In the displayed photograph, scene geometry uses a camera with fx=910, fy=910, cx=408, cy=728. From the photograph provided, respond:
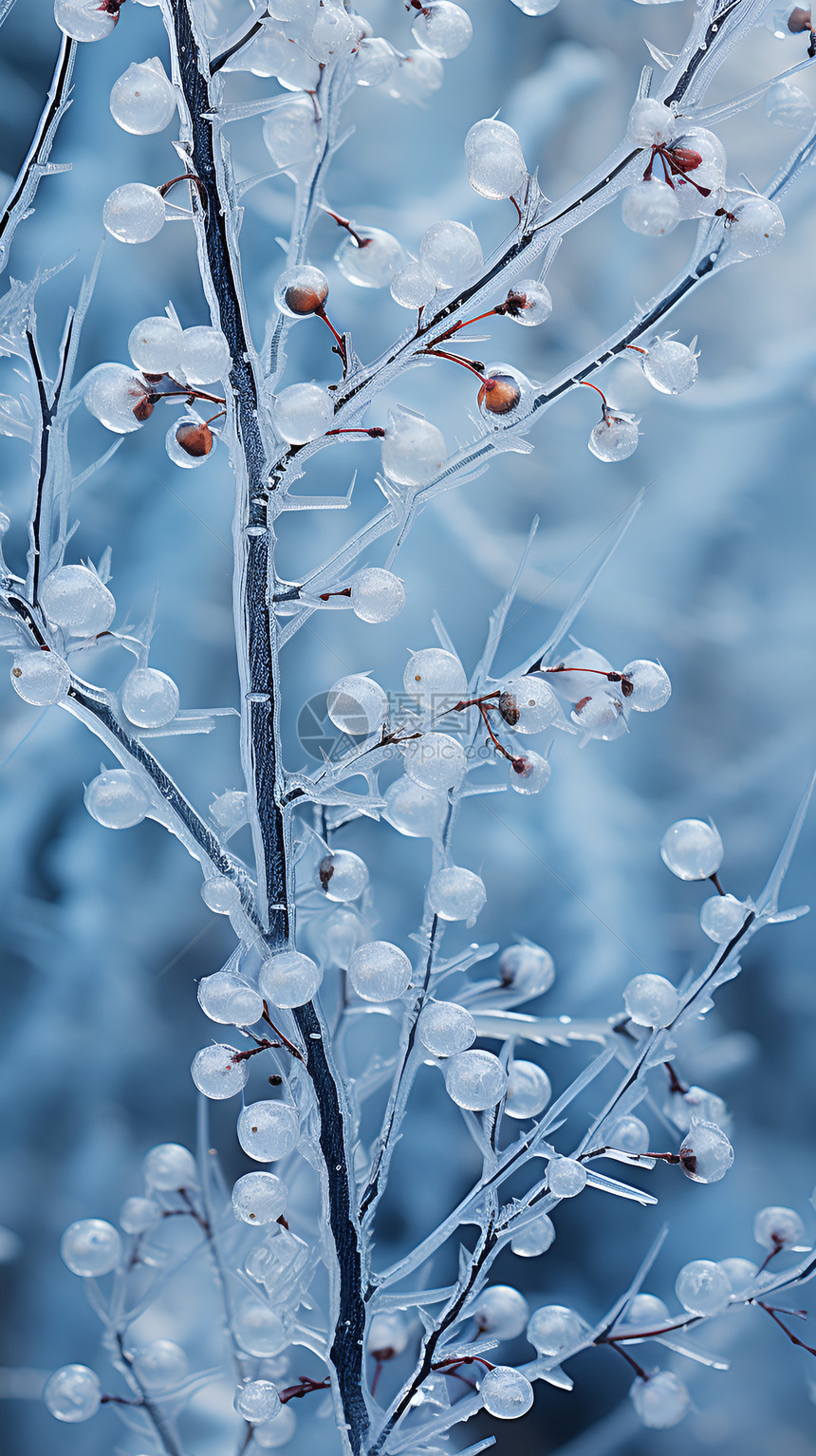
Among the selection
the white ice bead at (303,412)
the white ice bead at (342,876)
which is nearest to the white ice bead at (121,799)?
the white ice bead at (342,876)

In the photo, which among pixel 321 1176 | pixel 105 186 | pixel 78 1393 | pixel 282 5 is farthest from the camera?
pixel 105 186

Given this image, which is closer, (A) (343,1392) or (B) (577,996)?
(A) (343,1392)

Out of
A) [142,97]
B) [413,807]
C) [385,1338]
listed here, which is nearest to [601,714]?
[413,807]

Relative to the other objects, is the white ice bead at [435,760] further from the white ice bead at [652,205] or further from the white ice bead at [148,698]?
the white ice bead at [652,205]

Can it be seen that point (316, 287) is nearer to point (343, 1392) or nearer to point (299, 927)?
point (299, 927)

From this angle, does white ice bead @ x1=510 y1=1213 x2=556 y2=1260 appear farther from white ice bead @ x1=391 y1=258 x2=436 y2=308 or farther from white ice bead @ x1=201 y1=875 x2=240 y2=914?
white ice bead @ x1=391 y1=258 x2=436 y2=308

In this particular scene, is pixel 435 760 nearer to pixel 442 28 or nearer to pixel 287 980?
pixel 287 980

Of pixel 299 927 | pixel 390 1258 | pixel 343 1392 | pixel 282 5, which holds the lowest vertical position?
pixel 390 1258

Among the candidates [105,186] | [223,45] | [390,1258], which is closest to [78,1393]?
[390,1258]
